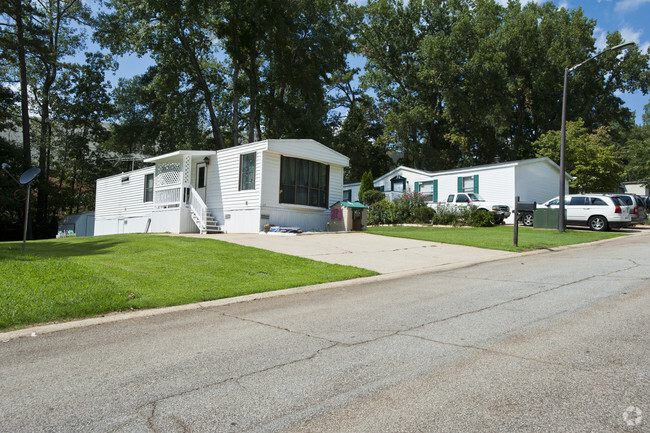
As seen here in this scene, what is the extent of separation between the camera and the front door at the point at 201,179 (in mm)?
21062

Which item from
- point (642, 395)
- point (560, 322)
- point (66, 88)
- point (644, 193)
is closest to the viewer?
point (642, 395)

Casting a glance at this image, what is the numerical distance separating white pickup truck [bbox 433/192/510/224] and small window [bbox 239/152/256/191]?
37.9ft

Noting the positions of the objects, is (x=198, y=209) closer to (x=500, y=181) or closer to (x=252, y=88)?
(x=252, y=88)

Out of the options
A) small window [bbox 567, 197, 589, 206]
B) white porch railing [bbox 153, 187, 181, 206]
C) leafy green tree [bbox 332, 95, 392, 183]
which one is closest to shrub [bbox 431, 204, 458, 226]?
small window [bbox 567, 197, 589, 206]

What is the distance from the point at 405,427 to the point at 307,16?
33.9 m

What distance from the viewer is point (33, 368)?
12.5 ft

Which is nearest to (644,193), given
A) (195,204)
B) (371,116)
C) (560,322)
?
(371,116)

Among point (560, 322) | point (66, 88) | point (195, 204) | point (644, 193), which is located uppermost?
point (66, 88)

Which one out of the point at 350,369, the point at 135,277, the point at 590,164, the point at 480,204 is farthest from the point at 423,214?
the point at 350,369

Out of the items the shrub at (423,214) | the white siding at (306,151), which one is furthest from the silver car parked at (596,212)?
the white siding at (306,151)

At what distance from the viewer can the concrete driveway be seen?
10.3 meters

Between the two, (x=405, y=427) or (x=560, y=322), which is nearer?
(x=405, y=427)

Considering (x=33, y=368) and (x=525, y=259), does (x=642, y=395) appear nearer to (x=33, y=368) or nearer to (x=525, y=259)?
A: (x=33, y=368)

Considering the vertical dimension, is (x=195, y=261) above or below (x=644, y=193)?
below
